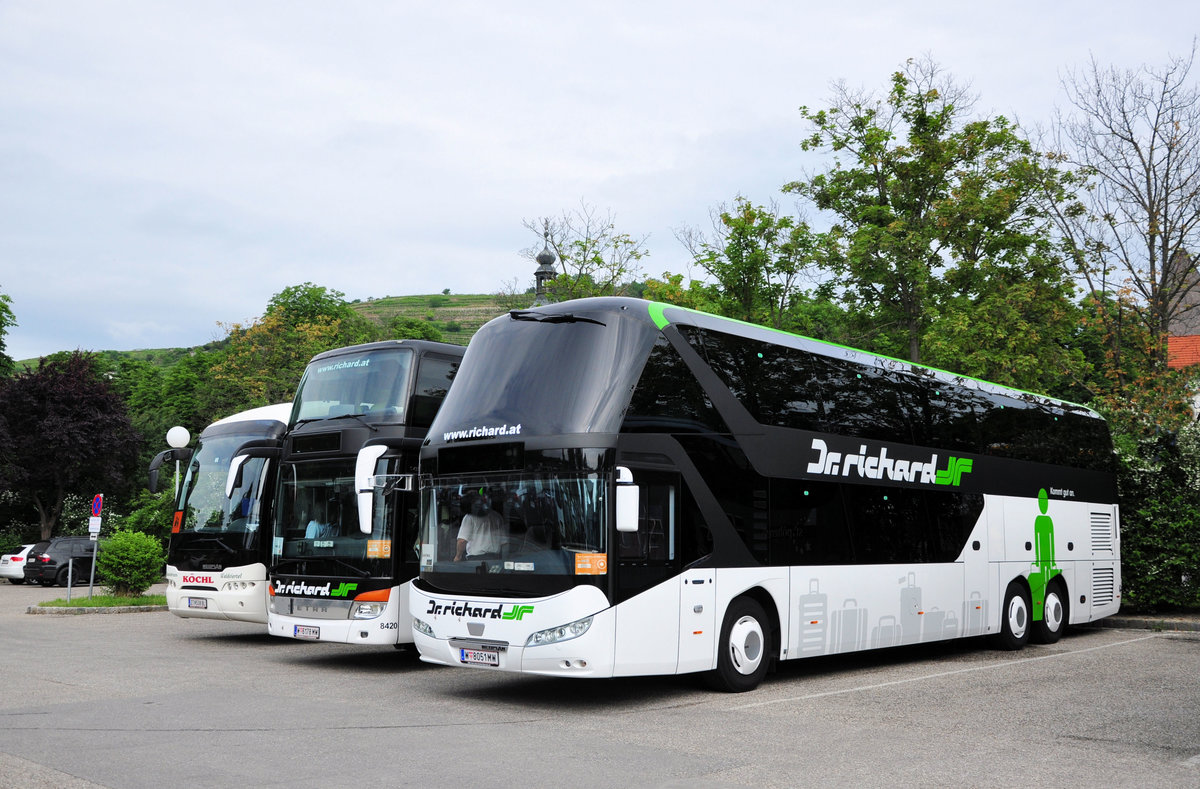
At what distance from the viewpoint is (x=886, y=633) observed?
13.2 m

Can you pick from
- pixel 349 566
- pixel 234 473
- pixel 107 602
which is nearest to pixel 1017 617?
pixel 349 566

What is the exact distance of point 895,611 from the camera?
1334cm

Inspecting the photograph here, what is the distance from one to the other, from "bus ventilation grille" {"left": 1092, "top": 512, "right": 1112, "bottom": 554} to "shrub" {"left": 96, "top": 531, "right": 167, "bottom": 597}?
66.1ft

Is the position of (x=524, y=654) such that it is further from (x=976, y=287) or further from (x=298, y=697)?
(x=976, y=287)

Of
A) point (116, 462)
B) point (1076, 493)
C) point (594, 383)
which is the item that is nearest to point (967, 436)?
point (1076, 493)

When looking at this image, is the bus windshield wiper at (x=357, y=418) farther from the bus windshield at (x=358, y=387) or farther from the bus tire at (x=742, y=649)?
the bus tire at (x=742, y=649)

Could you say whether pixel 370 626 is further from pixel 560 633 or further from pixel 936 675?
pixel 936 675

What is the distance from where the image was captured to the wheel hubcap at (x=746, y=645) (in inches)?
437

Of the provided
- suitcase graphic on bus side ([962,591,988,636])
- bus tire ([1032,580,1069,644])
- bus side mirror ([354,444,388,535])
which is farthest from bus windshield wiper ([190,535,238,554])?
bus tire ([1032,580,1069,644])

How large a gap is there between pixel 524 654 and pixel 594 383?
2655 mm

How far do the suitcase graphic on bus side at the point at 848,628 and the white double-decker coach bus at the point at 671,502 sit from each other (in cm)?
3

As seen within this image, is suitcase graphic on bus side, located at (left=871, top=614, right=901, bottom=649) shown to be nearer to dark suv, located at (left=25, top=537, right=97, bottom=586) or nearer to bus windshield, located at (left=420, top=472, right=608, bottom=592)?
bus windshield, located at (left=420, top=472, right=608, bottom=592)

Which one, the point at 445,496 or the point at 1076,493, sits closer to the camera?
the point at 445,496

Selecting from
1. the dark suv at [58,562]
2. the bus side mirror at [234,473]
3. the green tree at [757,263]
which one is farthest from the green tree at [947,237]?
the dark suv at [58,562]
